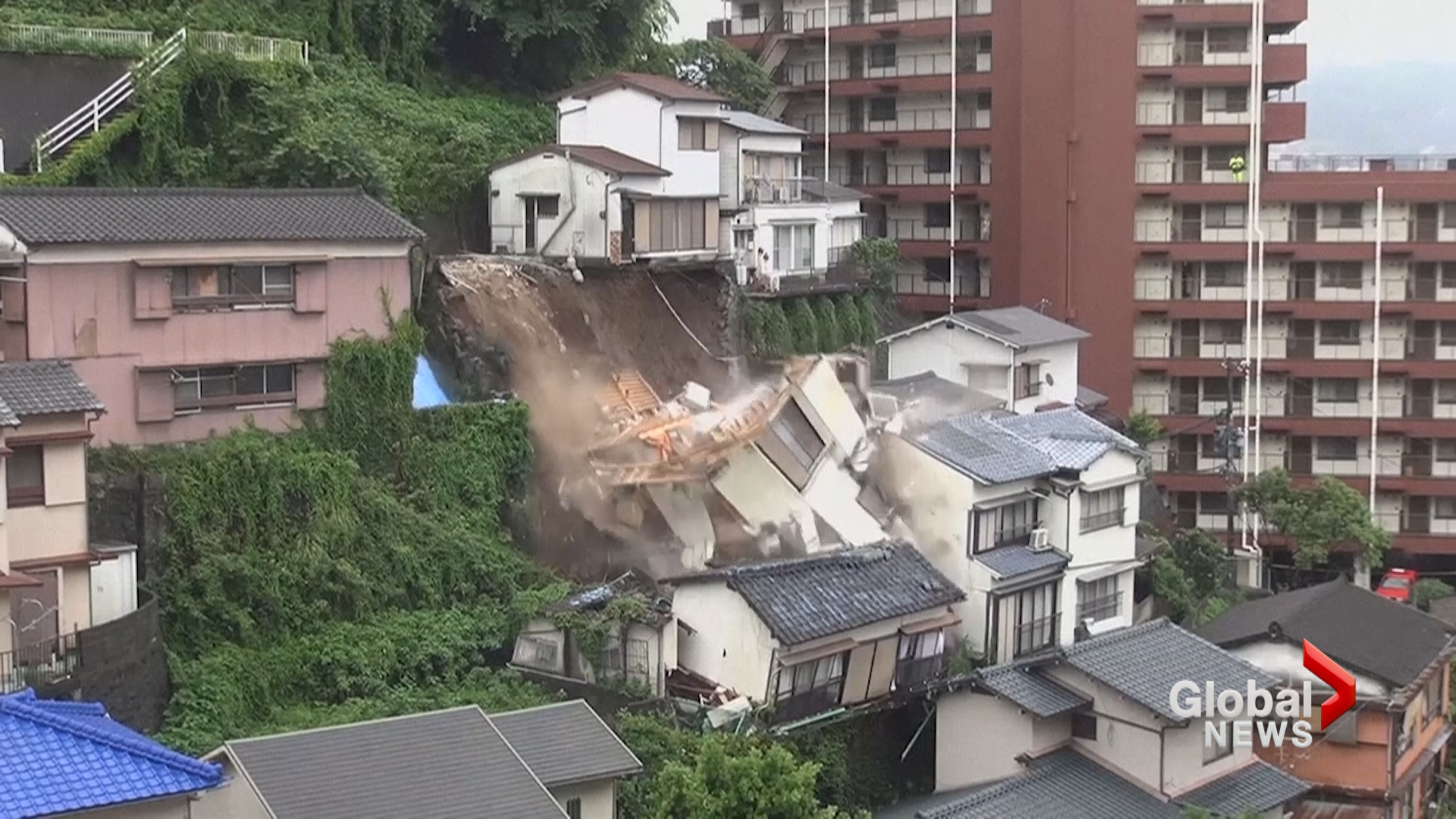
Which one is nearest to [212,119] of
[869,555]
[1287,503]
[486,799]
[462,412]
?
[462,412]

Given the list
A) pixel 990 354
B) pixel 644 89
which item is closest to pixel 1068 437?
pixel 990 354

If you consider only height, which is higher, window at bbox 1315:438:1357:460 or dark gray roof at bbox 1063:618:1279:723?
window at bbox 1315:438:1357:460

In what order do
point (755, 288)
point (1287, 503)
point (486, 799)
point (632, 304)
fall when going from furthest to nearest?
point (1287, 503)
point (755, 288)
point (632, 304)
point (486, 799)

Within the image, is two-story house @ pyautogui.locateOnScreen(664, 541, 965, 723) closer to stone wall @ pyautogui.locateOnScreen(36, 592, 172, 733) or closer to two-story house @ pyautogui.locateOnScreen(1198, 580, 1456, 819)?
two-story house @ pyautogui.locateOnScreen(1198, 580, 1456, 819)

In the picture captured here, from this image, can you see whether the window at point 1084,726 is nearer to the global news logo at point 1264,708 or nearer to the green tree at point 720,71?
the global news logo at point 1264,708

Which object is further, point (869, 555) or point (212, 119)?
point (212, 119)

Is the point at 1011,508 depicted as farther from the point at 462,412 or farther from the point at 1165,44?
the point at 1165,44

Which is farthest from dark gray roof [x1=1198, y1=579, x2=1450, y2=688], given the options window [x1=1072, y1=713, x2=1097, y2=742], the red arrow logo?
window [x1=1072, y1=713, x2=1097, y2=742]
